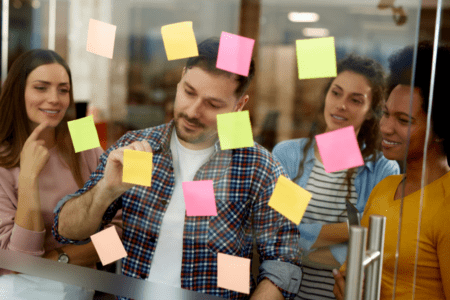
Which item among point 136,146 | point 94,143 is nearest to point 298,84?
point 136,146

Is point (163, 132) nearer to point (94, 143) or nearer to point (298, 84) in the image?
point (94, 143)

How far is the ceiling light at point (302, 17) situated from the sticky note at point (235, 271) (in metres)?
0.74

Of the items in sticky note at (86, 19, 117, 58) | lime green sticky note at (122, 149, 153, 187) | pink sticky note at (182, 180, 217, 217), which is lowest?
pink sticky note at (182, 180, 217, 217)

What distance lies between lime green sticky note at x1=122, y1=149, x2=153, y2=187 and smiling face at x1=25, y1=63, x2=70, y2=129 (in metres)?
0.32

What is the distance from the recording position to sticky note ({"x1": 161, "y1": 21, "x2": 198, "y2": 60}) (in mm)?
1333

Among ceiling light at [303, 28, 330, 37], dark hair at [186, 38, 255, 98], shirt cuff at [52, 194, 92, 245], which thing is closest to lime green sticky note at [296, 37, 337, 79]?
ceiling light at [303, 28, 330, 37]

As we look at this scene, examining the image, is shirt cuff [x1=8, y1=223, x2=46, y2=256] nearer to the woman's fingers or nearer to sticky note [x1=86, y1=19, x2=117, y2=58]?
the woman's fingers

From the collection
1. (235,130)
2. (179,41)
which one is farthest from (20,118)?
(235,130)

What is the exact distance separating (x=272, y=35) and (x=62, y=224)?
38.7 inches

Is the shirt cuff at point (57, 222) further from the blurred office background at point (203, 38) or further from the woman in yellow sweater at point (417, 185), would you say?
the woman in yellow sweater at point (417, 185)

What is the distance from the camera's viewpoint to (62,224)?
153 centimetres

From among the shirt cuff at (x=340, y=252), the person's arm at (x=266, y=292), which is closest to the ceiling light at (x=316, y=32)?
the shirt cuff at (x=340, y=252)

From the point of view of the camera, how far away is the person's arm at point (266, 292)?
1.30 m

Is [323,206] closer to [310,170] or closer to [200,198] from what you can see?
[310,170]
